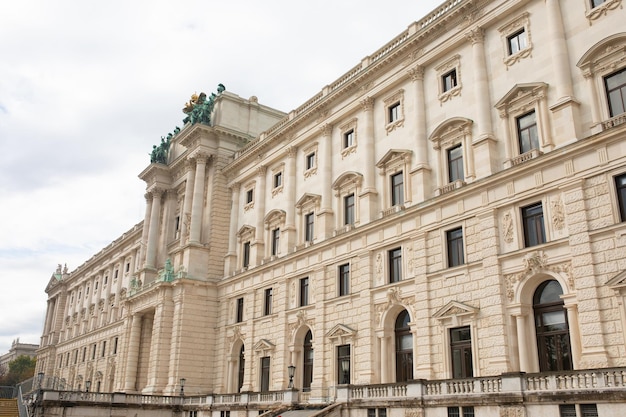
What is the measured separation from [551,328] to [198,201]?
34.1 m

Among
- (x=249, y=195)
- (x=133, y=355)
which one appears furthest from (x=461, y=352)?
(x=133, y=355)

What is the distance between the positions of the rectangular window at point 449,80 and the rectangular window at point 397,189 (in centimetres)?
546

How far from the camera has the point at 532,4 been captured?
29.8 metres

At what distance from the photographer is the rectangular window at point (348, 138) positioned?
4031cm

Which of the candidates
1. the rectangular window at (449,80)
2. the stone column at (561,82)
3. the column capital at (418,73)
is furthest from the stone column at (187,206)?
the stone column at (561,82)

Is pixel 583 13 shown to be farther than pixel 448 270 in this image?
No

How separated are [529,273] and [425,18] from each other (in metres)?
17.0

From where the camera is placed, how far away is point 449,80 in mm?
33969

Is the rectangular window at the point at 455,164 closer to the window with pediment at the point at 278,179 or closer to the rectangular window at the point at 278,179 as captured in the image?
the window with pediment at the point at 278,179

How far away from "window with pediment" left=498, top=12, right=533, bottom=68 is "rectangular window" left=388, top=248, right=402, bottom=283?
11.3 meters

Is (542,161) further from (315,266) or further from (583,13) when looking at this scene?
(315,266)

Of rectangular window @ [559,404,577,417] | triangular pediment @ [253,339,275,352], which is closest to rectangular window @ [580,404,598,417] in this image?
rectangular window @ [559,404,577,417]

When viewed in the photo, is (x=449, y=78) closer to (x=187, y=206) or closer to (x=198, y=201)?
(x=198, y=201)

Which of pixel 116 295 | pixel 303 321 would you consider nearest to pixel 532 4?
pixel 303 321
